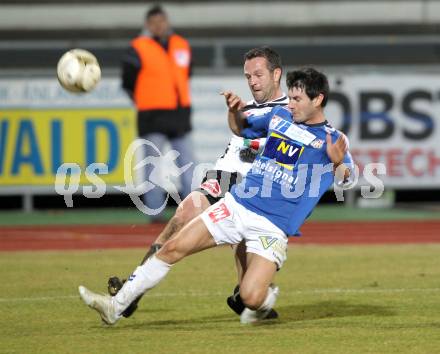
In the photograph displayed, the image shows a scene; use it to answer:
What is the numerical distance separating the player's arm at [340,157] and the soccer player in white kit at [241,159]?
28.1 inches

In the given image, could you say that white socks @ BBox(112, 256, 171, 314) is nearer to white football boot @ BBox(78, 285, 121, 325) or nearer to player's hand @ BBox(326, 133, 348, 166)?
white football boot @ BBox(78, 285, 121, 325)

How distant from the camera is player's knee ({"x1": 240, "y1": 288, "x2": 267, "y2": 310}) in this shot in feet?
24.7

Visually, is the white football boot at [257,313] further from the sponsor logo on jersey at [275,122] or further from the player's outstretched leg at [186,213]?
the sponsor logo on jersey at [275,122]

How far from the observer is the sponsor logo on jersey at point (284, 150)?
781 centimetres

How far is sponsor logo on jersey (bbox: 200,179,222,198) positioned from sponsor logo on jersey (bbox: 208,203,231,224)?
78 cm

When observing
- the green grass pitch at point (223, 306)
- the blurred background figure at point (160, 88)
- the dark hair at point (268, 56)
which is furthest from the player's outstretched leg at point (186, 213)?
the blurred background figure at point (160, 88)

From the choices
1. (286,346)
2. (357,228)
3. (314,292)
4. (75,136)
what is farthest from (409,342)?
(75,136)

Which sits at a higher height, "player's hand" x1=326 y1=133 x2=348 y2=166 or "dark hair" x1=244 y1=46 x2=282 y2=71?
"dark hair" x1=244 y1=46 x2=282 y2=71

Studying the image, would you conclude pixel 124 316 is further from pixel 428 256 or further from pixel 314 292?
pixel 428 256

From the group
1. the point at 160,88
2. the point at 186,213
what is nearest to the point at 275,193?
the point at 186,213

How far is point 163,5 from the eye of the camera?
859 inches

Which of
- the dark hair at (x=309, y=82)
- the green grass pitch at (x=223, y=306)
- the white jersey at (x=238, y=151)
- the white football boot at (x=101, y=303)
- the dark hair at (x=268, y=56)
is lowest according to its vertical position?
the green grass pitch at (x=223, y=306)

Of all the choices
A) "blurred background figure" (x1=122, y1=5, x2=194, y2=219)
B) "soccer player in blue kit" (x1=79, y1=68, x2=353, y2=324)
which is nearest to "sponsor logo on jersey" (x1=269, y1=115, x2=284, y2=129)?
"soccer player in blue kit" (x1=79, y1=68, x2=353, y2=324)

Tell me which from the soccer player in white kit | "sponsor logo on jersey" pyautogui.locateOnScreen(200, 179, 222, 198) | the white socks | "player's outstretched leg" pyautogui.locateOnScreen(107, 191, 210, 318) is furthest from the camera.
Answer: "sponsor logo on jersey" pyautogui.locateOnScreen(200, 179, 222, 198)
